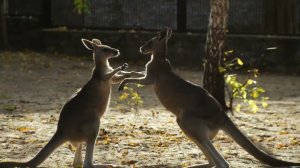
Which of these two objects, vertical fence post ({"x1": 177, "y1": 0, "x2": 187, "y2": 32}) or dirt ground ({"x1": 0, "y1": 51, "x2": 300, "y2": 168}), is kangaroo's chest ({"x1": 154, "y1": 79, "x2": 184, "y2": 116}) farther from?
vertical fence post ({"x1": 177, "y1": 0, "x2": 187, "y2": 32})

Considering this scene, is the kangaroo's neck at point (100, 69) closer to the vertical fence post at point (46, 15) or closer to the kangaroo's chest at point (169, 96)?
the kangaroo's chest at point (169, 96)

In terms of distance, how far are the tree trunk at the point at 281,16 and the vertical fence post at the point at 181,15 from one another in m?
1.70

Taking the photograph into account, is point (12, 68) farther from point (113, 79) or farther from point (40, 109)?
point (113, 79)

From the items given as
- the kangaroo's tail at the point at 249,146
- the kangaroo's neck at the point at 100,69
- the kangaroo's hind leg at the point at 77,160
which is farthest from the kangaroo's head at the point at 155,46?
the kangaroo's hind leg at the point at 77,160

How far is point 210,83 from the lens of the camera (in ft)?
32.6

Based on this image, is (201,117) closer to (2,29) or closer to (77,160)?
(77,160)

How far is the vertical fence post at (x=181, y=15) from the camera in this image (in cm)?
1580

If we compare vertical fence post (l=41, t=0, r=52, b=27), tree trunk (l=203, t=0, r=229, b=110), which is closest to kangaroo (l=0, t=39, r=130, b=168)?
tree trunk (l=203, t=0, r=229, b=110)

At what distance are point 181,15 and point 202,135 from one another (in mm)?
9663

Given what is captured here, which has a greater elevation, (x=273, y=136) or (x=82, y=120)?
(x=82, y=120)

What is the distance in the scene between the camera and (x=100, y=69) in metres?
6.86

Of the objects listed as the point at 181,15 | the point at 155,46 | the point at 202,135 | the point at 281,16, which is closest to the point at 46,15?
the point at 181,15

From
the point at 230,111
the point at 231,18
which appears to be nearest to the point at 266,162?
the point at 230,111

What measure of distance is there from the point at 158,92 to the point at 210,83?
10.5ft
